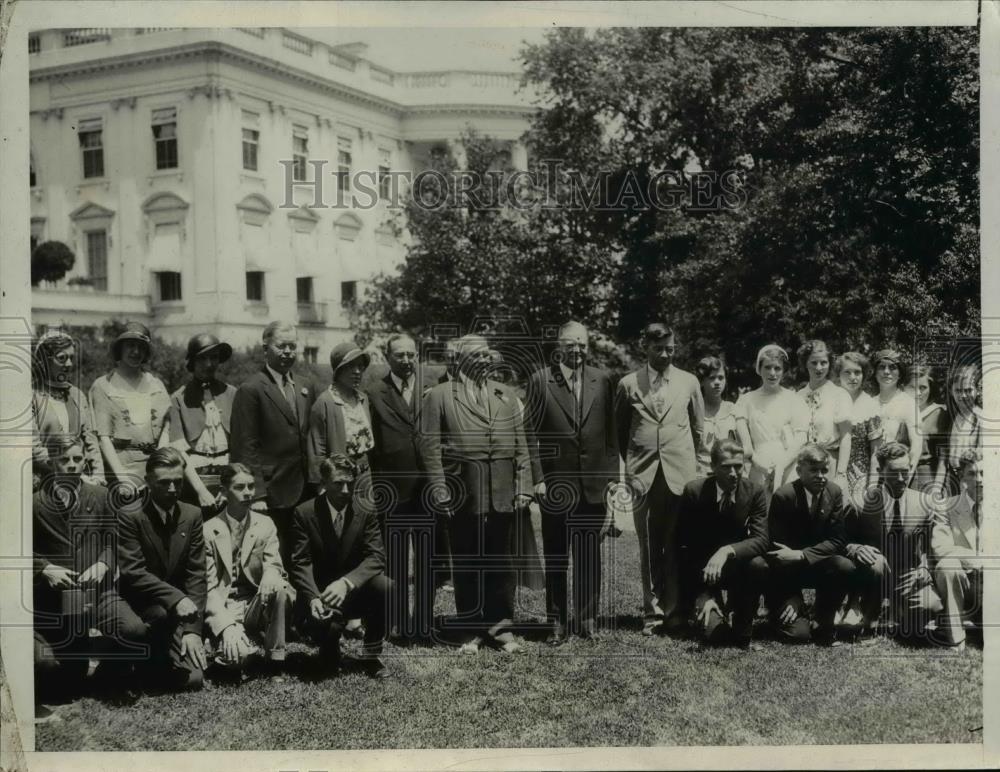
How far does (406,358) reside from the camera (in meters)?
5.30

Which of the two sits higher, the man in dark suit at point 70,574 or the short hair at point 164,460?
the short hair at point 164,460

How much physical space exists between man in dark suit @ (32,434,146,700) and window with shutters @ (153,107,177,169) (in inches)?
60.6

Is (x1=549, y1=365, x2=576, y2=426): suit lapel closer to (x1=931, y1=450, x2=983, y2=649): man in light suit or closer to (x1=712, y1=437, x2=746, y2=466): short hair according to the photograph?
(x1=712, y1=437, x2=746, y2=466): short hair

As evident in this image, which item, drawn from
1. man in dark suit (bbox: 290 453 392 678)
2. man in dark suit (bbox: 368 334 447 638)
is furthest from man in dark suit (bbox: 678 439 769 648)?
man in dark suit (bbox: 290 453 392 678)

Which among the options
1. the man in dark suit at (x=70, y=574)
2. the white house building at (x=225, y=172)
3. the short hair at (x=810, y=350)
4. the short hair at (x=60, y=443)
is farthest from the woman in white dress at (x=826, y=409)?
the short hair at (x=60, y=443)

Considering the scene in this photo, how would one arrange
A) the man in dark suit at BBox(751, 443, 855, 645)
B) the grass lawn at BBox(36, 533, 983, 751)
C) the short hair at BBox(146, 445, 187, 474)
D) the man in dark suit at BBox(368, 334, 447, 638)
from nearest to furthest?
the short hair at BBox(146, 445, 187, 474)
the grass lawn at BBox(36, 533, 983, 751)
the man in dark suit at BBox(368, 334, 447, 638)
the man in dark suit at BBox(751, 443, 855, 645)

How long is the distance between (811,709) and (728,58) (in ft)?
11.5

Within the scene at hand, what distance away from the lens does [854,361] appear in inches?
215

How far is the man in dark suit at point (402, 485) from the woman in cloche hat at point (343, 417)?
0.06 m

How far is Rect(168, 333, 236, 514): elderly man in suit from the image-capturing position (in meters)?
5.25

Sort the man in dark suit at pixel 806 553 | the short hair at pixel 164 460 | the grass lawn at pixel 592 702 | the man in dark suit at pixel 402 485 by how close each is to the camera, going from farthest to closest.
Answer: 1. the man in dark suit at pixel 806 553
2. the man in dark suit at pixel 402 485
3. the grass lawn at pixel 592 702
4. the short hair at pixel 164 460

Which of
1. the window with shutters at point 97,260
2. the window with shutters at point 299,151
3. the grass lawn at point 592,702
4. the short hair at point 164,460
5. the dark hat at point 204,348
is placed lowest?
the grass lawn at point 592,702

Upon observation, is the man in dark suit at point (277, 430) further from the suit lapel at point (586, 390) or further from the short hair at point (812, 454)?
the short hair at point (812, 454)

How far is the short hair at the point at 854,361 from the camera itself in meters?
5.47
